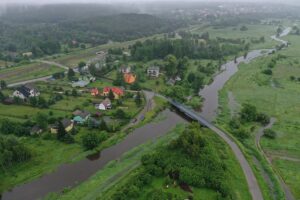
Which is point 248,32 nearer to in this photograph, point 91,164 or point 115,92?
point 115,92

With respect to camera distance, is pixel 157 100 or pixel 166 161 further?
pixel 157 100

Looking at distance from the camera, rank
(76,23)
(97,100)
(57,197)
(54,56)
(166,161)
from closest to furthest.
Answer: (57,197) → (166,161) → (97,100) → (54,56) → (76,23)

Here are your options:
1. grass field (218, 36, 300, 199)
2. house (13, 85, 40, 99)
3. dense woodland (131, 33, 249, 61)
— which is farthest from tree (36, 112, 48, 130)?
dense woodland (131, 33, 249, 61)

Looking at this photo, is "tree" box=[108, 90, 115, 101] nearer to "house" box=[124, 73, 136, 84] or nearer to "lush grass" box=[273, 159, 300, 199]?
"house" box=[124, 73, 136, 84]

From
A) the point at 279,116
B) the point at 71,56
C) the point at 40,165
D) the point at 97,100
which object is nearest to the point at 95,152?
the point at 40,165

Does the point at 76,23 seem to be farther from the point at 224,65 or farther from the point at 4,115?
the point at 4,115

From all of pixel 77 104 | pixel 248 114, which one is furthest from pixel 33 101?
pixel 248 114

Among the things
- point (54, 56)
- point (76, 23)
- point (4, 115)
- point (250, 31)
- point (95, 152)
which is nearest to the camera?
point (95, 152)
